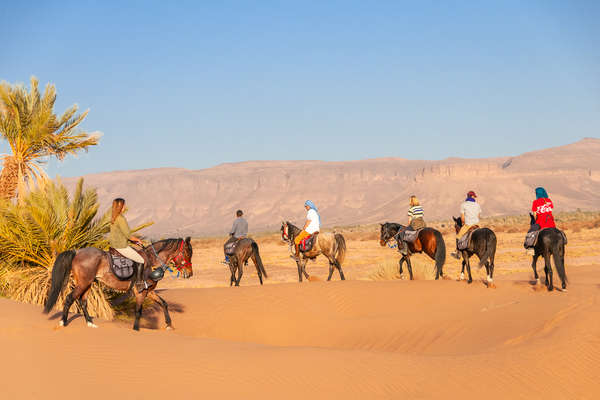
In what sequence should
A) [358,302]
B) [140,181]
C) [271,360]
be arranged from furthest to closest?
1. [140,181]
2. [358,302]
3. [271,360]

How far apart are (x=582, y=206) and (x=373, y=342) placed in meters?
137

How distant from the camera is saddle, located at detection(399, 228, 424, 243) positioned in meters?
18.4

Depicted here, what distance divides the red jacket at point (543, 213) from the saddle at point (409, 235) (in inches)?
141

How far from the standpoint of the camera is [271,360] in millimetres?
8328

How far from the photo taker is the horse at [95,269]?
34.3ft

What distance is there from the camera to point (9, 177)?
15422 millimetres

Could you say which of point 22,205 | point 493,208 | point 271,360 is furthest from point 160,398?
point 493,208

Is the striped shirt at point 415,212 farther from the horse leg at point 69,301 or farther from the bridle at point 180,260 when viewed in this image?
the horse leg at point 69,301

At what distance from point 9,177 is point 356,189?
149m

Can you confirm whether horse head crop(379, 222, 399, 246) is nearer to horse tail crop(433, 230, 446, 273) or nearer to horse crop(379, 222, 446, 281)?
horse crop(379, 222, 446, 281)

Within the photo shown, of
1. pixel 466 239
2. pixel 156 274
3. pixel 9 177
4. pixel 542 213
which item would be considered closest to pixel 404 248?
pixel 466 239

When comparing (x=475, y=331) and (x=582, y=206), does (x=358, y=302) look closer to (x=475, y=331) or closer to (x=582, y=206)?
(x=475, y=331)

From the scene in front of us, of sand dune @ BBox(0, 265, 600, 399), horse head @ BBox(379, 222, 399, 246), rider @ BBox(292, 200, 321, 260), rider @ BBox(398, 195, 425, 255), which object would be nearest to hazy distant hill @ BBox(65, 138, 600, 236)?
horse head @ BBox(379, 222, 399, 246)

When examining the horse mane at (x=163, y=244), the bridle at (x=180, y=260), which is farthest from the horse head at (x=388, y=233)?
the horse mane at (x=163, y=244)
